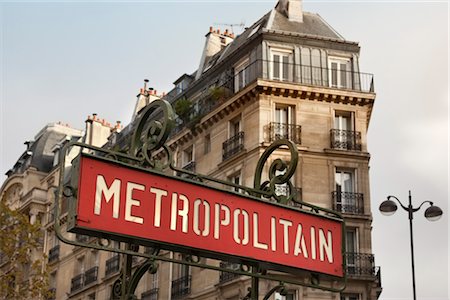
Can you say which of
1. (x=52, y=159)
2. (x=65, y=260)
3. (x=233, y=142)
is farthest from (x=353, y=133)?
(x=52, y=159)

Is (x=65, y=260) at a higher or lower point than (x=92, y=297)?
higher

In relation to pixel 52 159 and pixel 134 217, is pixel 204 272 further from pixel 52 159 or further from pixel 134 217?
pixel 134 217

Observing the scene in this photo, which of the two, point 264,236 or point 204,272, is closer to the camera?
point 264,236

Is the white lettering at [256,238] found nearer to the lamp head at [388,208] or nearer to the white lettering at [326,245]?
the white lettering at [326,245]

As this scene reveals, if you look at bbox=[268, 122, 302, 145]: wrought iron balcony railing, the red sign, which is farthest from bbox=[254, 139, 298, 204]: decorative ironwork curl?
bbox=[268, 122, 302, 145]: wrought iron balcony railing

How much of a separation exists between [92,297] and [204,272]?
33.7 ft

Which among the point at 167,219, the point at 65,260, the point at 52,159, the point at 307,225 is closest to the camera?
the point at 167,219

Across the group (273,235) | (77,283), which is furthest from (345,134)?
(273,235)

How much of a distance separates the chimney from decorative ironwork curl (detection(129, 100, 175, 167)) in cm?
2782

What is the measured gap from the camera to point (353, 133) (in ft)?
96.3

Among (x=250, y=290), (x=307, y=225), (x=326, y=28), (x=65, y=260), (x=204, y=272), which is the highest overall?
(x=326, y=28)

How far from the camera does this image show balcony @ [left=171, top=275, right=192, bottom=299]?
3002cm

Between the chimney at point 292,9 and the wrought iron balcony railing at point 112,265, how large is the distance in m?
13.0

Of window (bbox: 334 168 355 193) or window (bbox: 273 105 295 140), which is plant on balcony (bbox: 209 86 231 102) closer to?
window (bbox: 273 105 295 140)
